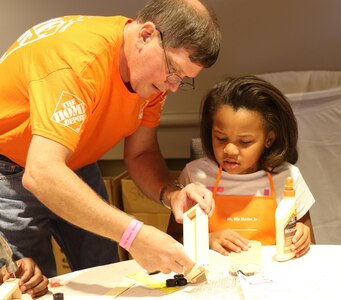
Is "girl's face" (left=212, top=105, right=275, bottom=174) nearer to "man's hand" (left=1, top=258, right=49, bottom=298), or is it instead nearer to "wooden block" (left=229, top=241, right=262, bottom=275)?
"wooden block" (left=229, top=241, right=262, bottom=275)

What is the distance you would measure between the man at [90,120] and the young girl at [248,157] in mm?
202

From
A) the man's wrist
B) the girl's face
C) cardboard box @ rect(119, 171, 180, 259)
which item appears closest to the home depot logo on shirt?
the man's wrist

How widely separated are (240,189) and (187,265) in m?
0.64

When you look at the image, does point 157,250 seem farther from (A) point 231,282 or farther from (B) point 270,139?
(B) point 270,139

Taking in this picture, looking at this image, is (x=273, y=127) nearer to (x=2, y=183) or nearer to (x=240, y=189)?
(x=240, y=189)

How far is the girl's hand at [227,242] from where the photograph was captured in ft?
5.49

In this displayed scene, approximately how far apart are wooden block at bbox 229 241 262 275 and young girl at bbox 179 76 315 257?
26 centimetres

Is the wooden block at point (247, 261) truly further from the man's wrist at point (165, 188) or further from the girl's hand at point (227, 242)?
the man's wrist at point (165, 188)

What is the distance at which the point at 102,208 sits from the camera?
4.42 ft

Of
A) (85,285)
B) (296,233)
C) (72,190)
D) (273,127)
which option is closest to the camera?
(72,190)

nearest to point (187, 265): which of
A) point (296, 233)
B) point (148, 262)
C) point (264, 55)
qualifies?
point (148, 262)

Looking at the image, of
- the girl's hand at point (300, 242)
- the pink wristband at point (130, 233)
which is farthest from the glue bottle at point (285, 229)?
the pink wristband at point (130, 233)

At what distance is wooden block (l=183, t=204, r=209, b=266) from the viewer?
4.61 ft

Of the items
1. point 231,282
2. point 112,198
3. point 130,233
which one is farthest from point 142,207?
point 130,233
